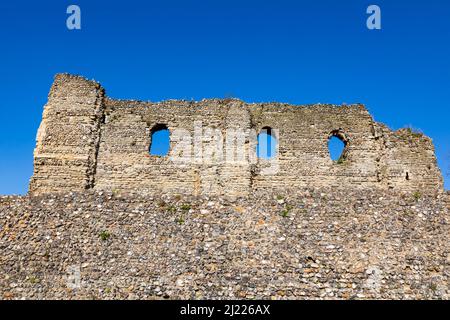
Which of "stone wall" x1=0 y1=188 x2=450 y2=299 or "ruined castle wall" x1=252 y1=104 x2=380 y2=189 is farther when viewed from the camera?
"ruined castle wall" x1=252 y1=104 x2=380 y2=189

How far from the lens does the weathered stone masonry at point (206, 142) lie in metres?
19.0

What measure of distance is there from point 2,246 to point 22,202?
1747 mm

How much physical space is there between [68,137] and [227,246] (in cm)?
1088

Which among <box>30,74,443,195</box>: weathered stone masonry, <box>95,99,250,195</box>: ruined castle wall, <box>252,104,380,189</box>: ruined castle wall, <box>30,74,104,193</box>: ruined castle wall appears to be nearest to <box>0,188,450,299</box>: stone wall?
<box>30,74,104,193</box>: ruined castle wall

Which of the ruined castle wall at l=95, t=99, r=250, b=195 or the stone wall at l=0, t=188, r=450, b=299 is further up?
the ruined castle wall at l=95, t=99, r=250, b=195

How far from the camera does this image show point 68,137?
18.9m

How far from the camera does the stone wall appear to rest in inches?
398

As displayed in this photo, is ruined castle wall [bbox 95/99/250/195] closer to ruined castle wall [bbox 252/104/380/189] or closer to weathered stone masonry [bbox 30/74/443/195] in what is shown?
weathered stone masonry [bbox 30/74/443/195]

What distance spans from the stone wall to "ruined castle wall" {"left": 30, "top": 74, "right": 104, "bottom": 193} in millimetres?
5337

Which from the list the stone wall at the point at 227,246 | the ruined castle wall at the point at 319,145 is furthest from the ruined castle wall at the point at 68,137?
the ruined castle wall at the point at 319,145

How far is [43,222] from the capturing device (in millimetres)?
11945

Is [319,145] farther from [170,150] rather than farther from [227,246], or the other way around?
[227,246]
